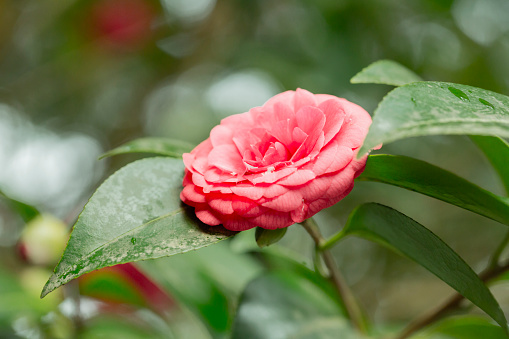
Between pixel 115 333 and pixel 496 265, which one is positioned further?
pixel 115 333

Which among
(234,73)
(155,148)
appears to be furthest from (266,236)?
(234,73)

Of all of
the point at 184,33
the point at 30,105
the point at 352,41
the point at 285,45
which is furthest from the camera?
the point at 30,105

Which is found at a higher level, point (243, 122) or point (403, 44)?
point (243, 122)

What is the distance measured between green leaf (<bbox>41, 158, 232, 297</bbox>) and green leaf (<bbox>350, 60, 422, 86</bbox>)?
7.4 inches

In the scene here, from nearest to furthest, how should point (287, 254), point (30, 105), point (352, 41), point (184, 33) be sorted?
point (287, 254) → point (352, 41) → point (184, 33) → point (30, 105)

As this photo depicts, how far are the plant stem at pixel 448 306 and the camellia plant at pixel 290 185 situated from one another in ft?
0.36

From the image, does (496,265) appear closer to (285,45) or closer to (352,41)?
(352,41)

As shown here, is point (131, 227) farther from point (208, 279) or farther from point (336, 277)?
point (208, 279)

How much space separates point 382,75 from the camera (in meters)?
0.42

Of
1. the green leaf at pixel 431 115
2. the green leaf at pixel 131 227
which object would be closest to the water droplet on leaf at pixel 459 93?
the green leaf at pixel 431 115

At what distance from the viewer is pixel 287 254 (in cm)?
76

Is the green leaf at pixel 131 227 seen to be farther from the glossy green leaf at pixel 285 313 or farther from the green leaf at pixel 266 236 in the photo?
the glossy green leaf at pixel 285 313

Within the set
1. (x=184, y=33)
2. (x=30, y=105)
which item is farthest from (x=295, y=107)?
(x=30, y=105)

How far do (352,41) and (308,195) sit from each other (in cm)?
146
